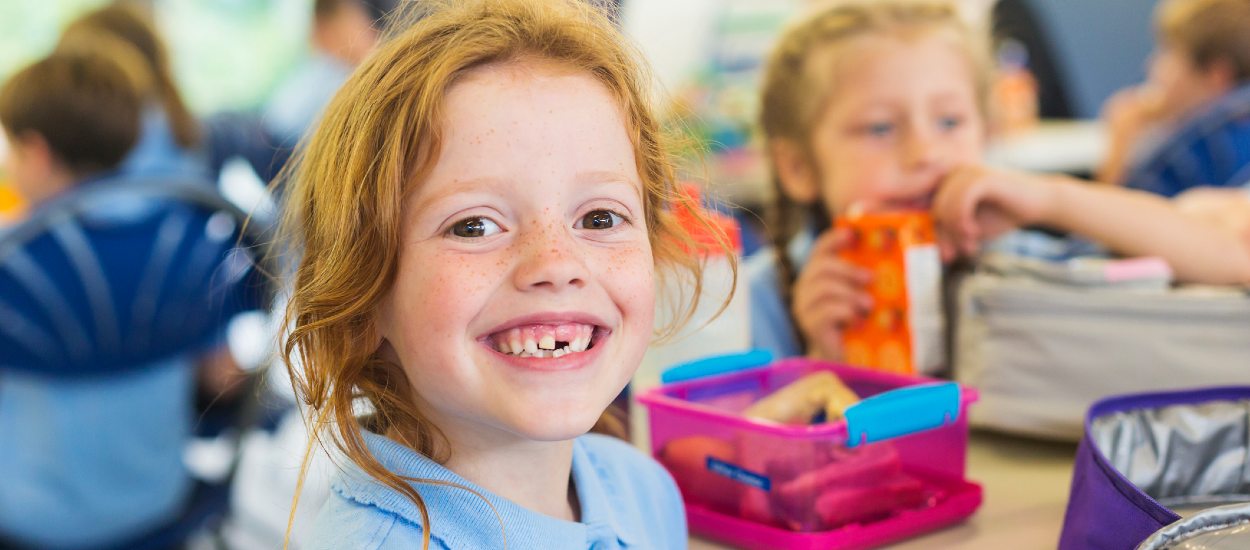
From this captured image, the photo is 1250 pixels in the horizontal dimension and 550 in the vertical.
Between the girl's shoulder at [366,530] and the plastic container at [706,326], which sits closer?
the girl's shoulder at [366,530]

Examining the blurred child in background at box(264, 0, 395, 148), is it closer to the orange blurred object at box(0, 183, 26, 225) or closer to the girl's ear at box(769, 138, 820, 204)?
the orange blurred object at box(0, 183, 26, 225)

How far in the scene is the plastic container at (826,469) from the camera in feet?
2.89

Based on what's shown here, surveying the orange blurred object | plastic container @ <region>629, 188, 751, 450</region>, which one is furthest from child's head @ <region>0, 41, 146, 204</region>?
plastic container @ <region>629, 188, 751, 450</region>

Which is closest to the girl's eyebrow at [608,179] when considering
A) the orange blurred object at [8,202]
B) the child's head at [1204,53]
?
the child's head at [1204,53]

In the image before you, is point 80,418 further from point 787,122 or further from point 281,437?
point 787,122

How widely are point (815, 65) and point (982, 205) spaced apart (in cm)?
30

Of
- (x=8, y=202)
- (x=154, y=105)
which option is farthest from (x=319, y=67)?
(x=154, y=105)

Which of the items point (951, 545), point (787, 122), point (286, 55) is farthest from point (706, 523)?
point (286, 55)

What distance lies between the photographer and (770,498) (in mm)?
903

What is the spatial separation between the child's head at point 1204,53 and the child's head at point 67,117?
2.32 m

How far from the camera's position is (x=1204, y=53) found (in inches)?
107

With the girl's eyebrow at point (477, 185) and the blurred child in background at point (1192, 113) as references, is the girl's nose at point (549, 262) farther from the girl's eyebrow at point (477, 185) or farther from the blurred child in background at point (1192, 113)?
the blurred child in background at point (1192, 113)

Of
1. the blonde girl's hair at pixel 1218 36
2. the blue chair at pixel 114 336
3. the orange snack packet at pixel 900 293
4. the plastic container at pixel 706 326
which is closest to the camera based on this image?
the plastic container at pixel 706 326

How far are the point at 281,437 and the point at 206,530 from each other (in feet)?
1.41
